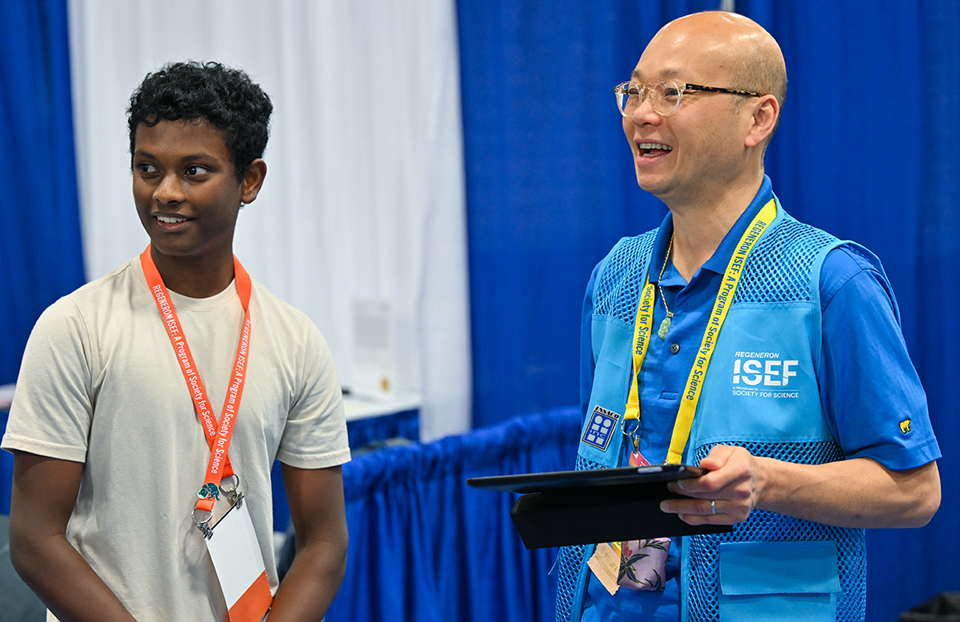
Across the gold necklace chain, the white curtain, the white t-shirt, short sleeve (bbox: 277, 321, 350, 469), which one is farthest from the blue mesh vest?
the white curtain

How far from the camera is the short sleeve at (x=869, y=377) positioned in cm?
121

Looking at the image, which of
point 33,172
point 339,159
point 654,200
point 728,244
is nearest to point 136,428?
point 728,244

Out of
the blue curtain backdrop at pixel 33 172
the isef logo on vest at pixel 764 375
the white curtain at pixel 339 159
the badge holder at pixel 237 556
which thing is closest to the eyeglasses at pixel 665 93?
the isef logo on vest at pixel 764 375

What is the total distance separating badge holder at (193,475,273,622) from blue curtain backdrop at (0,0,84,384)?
2762 mm

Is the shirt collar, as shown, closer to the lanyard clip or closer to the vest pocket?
the vest pocket

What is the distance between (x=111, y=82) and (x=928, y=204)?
3.28 m

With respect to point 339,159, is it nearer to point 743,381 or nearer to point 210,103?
point 210,103

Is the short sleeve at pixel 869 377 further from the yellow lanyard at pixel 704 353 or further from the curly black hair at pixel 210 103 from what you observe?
the curly black hair at pixel 210 103

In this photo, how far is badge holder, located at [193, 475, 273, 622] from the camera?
1.23 metres

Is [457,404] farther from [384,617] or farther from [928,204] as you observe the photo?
[928,204]

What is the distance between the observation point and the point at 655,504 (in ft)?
3.85

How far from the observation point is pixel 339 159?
4.09 metres

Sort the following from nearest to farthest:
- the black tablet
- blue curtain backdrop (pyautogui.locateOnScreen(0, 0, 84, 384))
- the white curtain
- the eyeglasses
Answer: the black tablet → the eyeglasses → blue curtain backdrop (pyautogui.locateOnScreen(0, 0, 84, 384)) → the white curtain

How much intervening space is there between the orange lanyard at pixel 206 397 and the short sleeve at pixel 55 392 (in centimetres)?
12
